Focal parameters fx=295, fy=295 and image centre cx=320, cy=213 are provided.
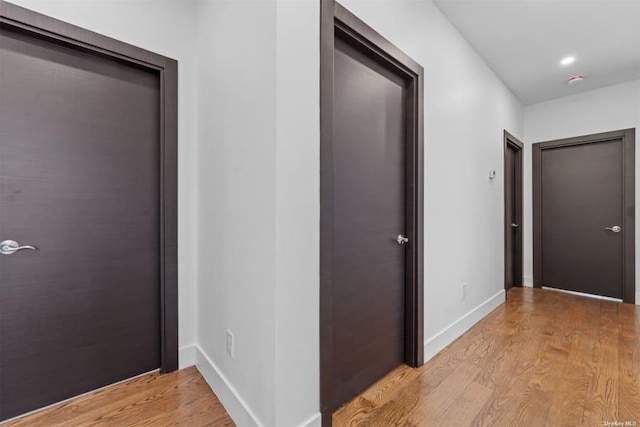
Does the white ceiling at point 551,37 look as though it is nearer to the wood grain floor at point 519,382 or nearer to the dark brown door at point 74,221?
the dark brown door at point 74,221

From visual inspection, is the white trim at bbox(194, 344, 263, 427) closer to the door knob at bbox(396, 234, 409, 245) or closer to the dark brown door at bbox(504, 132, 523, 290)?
the door knob at bbox(396, 234, 409, 245)

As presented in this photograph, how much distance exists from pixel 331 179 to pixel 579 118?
416 cm

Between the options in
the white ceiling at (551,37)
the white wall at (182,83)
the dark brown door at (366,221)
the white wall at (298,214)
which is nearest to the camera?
the white wall at (298,214)

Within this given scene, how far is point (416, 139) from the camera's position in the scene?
197cm

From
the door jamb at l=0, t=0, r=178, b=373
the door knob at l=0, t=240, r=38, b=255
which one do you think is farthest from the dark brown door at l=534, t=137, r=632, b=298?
the door knob at l=0, t=240, r=38, b=255

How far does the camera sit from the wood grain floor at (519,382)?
4.91 ft

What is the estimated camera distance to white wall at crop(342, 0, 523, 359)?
202 cm

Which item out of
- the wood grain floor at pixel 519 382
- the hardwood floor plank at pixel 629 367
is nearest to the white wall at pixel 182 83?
A: the wood grain floor at pixel 519 382

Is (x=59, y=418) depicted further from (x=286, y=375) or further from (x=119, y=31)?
(x=119, y=31)

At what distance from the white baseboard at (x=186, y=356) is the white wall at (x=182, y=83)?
3 cm

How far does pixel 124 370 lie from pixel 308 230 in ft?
4.85

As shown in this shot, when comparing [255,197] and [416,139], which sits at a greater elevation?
[416,139]

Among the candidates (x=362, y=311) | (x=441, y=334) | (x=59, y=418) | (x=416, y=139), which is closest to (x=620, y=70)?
(x=416, y=139)

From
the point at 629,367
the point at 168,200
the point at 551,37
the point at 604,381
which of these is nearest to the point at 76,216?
the point at 168,200
